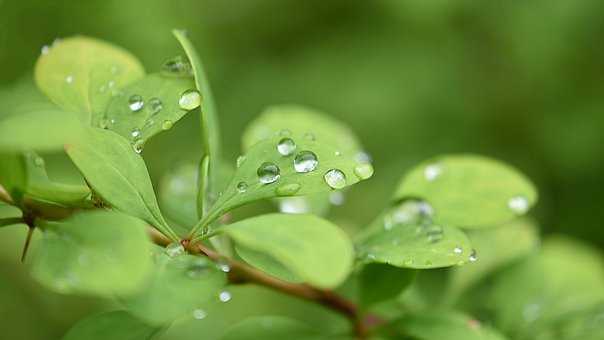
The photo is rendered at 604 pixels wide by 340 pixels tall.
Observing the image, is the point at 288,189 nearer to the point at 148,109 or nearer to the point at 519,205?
the point at 148,109

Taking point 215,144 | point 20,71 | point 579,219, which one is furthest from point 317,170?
point 579,219

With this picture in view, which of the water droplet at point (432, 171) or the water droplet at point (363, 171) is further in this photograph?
the water droplet at point (432, 171)

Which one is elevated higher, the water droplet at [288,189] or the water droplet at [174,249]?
the water droplet at [288,189]

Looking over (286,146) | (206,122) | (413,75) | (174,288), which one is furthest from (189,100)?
(413,75)

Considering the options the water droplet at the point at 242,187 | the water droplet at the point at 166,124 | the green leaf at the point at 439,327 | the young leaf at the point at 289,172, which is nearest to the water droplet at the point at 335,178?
the young leaf at the point at 289,172

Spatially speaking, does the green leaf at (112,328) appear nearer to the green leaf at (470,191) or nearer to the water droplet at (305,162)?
the water droplet at (305,162)

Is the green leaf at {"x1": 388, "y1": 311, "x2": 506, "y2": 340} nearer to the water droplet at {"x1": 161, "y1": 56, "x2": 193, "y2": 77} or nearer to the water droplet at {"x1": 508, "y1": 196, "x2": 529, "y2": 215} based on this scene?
the water droplet at {"x1": 508, "y1": 196, "x2": 529, "y2": 215}

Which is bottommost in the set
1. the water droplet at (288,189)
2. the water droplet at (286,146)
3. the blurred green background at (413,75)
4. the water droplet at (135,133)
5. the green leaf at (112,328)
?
the green leaf at (112,328)
